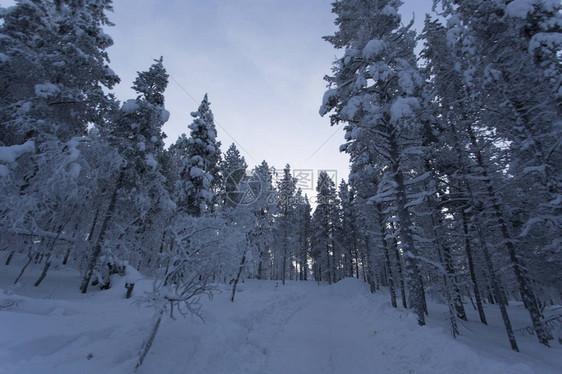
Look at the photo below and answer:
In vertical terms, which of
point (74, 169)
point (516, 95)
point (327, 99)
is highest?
point (327, 99)

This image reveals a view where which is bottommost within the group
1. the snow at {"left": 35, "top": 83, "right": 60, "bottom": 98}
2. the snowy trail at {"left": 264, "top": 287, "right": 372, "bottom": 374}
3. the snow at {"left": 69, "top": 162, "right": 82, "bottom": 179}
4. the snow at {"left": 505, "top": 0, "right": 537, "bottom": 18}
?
the snowy trail at {"left": 264, "top": 287, "right": 372, "bottom": 374}

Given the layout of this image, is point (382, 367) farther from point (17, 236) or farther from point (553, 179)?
point (17, 236)

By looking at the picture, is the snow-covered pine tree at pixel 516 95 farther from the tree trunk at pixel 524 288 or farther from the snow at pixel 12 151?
the snow at pixel 12 151

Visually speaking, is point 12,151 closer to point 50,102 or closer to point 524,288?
point 50,102

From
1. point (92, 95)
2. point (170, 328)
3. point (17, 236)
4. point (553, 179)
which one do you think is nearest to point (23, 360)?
point (170, 328)

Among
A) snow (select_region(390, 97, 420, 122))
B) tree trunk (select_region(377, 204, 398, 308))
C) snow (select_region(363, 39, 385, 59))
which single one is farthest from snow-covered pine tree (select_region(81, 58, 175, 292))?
tree trunk (select_region(377, 204, 398, 308))

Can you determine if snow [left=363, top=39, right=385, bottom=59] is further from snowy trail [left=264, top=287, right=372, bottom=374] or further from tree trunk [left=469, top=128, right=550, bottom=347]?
snowy trail [left=264, top=287, right=372, bottom=374]

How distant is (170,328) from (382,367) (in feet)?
23.3

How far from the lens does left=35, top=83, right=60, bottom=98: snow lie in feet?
31.8

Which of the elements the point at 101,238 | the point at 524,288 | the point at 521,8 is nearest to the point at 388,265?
the point at 524,288

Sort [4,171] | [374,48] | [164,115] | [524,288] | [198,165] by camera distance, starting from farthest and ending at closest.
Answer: [198,165] → [164,115] → [524,288] → [374,48] → [4,171]

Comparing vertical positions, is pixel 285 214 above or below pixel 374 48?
above

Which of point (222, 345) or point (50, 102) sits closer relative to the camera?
point (222, 345)

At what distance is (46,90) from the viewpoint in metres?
9.87
